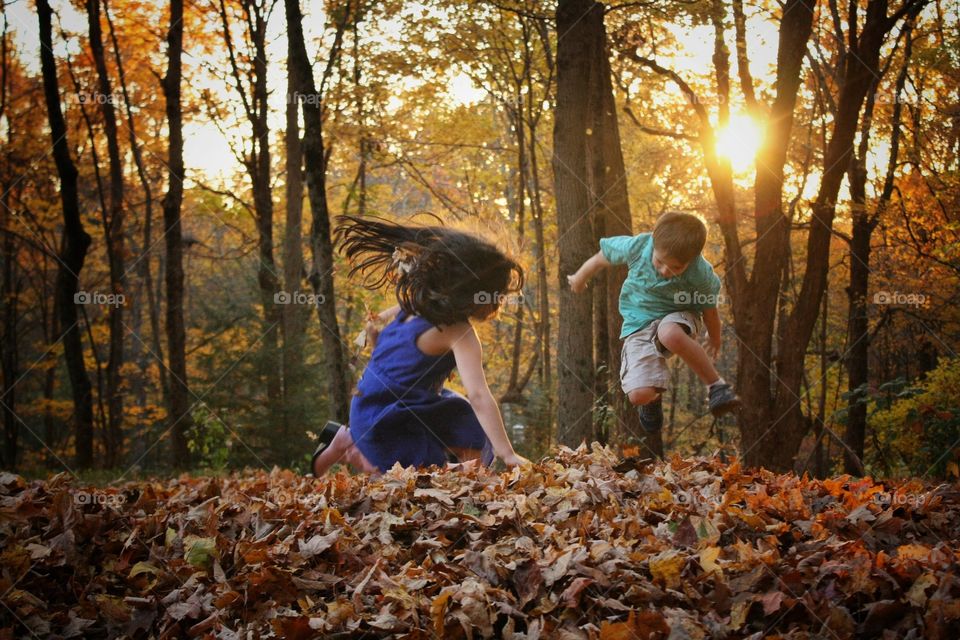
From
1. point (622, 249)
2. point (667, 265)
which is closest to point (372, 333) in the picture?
point (622, 249)

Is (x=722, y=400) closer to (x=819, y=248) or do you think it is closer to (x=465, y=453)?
(x=465, y=453)

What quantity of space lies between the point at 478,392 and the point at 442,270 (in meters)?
0.92

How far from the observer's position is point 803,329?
1009 cm

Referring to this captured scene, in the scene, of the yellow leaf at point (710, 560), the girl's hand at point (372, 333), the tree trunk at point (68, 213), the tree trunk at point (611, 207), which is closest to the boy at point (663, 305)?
the girl's hand at point (372, 333)

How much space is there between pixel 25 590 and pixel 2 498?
4.36ft

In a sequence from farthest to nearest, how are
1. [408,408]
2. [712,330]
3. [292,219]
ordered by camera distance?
1. [292,219]
2. [712,330]
3. [408,408]

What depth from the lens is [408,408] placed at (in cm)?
559

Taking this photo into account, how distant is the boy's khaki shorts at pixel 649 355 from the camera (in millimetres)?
6082

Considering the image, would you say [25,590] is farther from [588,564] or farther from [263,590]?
[588,564]

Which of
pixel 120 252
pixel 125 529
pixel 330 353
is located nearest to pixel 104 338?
pixel 120 252

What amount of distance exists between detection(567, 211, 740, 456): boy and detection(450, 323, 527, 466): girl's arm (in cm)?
98

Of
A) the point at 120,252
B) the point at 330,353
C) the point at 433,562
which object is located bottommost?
the point at 433,562

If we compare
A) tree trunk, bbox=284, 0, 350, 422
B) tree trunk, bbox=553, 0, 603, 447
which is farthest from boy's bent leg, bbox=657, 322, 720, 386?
tree trunk, bbox=284, 0, 350, 422

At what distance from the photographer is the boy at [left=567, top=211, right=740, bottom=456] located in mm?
5812
